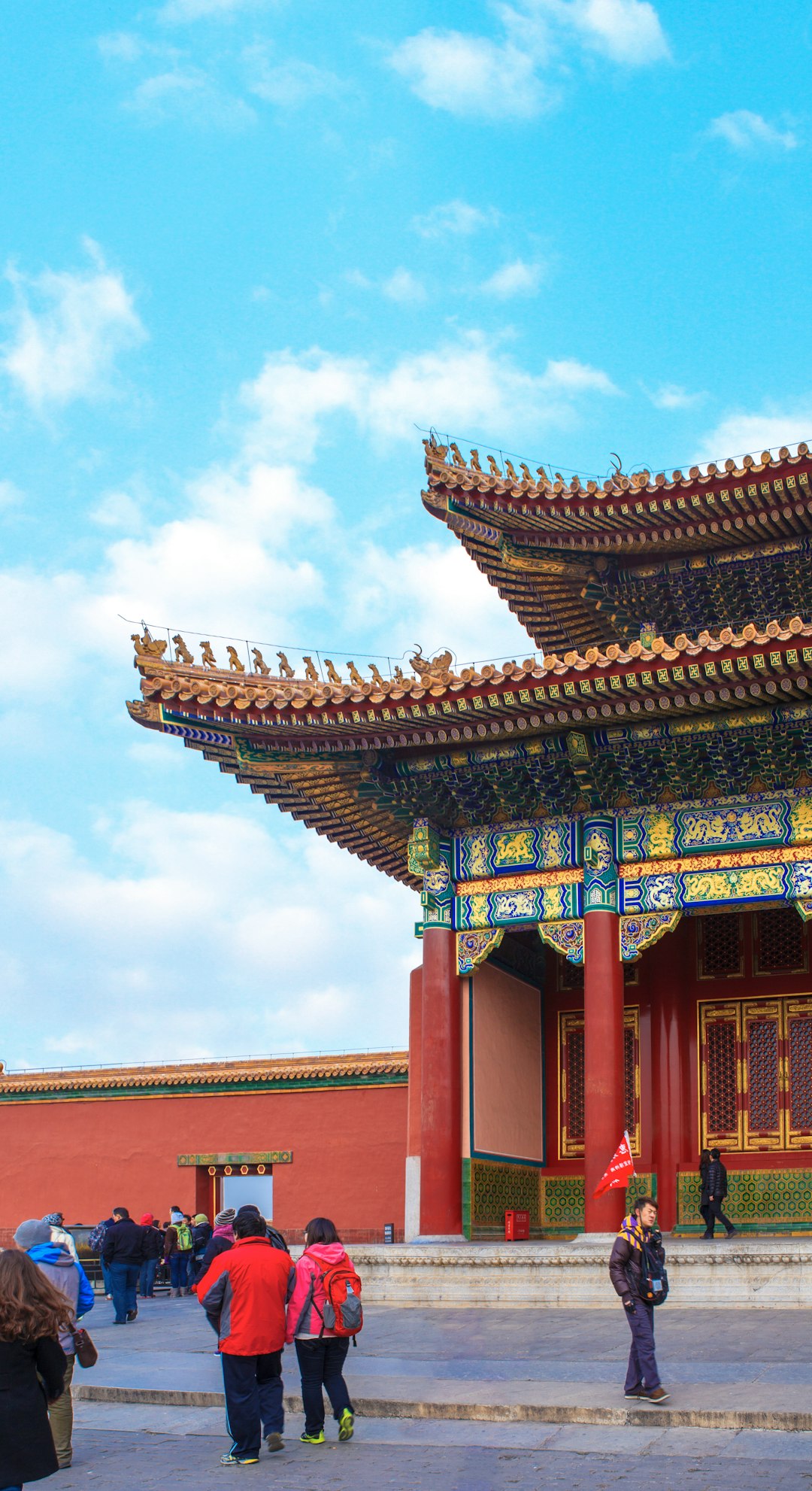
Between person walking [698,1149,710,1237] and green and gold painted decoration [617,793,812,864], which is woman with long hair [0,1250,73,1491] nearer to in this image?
green and gold painted decoration [617,793,812,864]

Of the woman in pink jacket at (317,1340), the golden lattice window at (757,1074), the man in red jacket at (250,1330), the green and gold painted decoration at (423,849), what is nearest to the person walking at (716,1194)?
the golden lattice window at (757,1074)

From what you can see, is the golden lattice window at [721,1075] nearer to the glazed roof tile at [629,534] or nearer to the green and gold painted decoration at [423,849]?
the green and gold painted decoration at [423,849]

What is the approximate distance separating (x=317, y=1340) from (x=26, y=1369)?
326cm

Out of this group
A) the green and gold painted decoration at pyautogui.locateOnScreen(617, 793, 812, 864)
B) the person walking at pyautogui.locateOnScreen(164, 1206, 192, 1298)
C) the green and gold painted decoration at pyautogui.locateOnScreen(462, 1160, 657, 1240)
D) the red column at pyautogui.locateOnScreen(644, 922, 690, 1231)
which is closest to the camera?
the green and gold painted decoration at pyautogui.locateOnScreen(617, 793, 812, 864)

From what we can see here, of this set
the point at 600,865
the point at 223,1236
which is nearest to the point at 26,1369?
the point at 223,1236

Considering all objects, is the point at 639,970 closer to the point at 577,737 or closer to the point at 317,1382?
the point at 577,737

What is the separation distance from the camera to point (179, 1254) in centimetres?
2166

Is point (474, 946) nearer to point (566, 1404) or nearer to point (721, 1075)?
point (721, 1075)

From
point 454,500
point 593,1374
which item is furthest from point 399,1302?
point 454,500

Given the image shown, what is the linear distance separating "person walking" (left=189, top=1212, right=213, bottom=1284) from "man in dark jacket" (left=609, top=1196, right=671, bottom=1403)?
42.5 feet

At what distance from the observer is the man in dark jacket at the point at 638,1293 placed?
9.17m

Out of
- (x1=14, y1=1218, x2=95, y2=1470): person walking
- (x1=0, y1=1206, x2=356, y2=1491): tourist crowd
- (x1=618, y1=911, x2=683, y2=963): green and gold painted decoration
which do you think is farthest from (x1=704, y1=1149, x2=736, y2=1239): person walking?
(x1=14, y1=1218, x2=95, y2=1470): person walking

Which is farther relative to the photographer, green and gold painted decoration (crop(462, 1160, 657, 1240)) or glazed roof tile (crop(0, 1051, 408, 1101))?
glazed roof tile (crop(0, 1051, 408, 1101))

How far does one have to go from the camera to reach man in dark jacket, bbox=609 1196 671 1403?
30.1 feet
